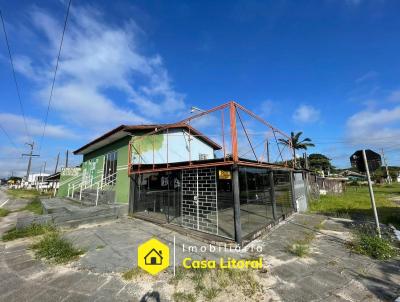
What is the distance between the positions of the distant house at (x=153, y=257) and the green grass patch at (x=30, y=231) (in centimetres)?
620

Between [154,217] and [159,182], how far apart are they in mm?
1688

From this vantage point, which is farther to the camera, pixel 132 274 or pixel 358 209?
pixel 358 209

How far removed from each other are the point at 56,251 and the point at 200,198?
179 inches

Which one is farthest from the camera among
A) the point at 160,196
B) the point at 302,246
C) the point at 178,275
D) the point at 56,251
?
the point at 160,196

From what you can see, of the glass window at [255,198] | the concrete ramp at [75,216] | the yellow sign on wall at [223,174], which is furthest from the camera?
the glass window at [255,198]

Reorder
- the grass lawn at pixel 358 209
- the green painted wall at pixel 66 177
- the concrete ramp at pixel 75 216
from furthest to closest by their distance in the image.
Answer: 1. the green painted wall at pixel 66 177
2. the grass lawn at pixel 358 209
3. the concrete ramp at pixel 75 216

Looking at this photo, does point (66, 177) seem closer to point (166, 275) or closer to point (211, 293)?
point (166, 275)

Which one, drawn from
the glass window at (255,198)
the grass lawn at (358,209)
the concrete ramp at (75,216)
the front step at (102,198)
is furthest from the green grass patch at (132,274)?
the grass lawn at (358,209)

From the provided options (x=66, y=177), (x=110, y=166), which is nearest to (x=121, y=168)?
(x=110, y=166)

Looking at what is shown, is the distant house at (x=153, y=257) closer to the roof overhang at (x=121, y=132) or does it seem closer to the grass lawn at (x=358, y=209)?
the roof overhang at (x=121, y=132)

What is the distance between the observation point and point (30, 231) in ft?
25.4

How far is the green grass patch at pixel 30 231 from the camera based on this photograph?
24.4 ft

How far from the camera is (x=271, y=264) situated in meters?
5.09

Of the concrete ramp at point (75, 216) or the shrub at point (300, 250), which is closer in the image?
the shrub at point (300, 250)
